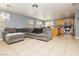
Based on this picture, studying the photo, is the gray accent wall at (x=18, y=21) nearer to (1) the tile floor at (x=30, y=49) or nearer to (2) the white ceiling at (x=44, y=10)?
(2) the white ceiling at (x=44, y=10)

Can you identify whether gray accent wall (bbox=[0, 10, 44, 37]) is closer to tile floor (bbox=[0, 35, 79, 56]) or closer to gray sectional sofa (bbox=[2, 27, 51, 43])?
gray sectional sofa (bbox=[2, 27, 51, 43])

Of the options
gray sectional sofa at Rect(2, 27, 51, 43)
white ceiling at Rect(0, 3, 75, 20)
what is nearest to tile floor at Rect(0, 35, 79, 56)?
gray sectional sofa at Rect(2, 27, 51, 43)

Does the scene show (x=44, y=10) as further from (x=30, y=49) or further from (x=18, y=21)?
(x=30, y=49)

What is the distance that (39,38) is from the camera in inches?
113

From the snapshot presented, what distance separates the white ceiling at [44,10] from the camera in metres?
2.46

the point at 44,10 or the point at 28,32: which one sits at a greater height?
the point at 44,10

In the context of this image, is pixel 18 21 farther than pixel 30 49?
No

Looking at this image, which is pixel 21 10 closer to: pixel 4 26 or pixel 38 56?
pixel 4 26

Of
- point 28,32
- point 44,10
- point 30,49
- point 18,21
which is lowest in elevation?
point 30,49

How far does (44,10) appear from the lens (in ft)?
8.55

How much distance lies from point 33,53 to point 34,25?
767mm

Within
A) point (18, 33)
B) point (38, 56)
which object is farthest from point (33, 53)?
point (18, 33)

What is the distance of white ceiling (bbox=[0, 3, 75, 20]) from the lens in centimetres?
246

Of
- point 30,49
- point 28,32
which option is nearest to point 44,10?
point 28,32
